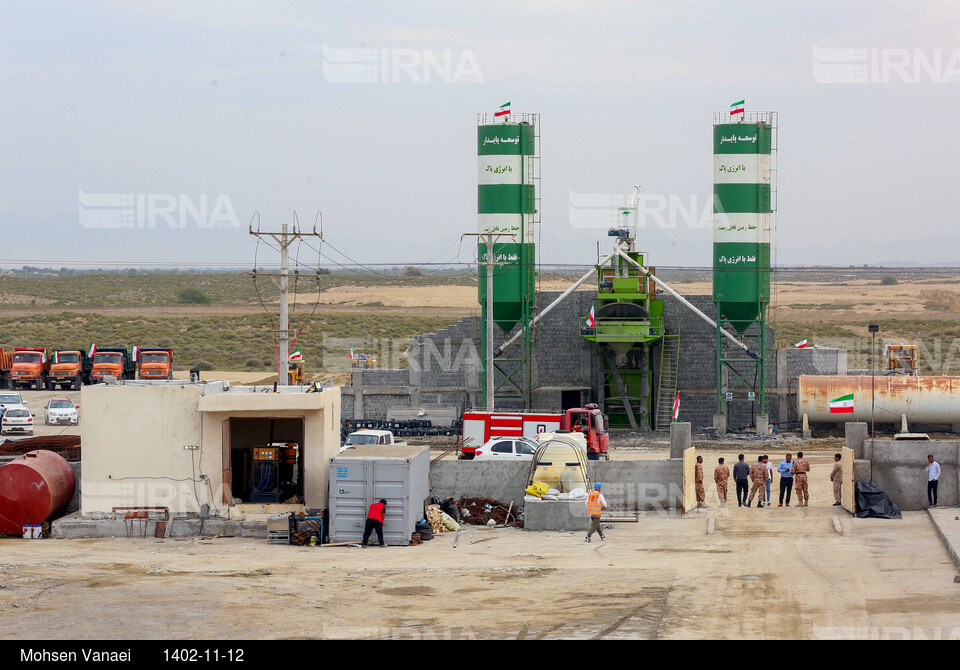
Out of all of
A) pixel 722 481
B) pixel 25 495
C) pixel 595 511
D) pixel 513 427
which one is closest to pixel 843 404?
pixel 513 427

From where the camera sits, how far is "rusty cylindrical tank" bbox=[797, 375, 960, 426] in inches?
1671

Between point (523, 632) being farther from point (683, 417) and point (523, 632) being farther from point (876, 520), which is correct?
point (683, 417)

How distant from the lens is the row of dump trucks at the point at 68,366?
186 ft

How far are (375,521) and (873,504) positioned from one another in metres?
10.7

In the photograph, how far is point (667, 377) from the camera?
45.0 m

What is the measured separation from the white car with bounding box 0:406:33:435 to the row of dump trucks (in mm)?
13268

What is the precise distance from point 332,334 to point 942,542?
81978 mm

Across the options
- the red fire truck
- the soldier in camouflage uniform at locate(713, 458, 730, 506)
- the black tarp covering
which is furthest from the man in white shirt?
the red fire truck

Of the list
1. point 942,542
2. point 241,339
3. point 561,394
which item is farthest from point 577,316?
point 241,339

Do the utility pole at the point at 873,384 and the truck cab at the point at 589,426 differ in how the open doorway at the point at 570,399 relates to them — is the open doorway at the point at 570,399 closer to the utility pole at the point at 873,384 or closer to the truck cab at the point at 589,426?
the truck cab at the point at 589,426

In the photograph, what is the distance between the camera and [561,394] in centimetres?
4506

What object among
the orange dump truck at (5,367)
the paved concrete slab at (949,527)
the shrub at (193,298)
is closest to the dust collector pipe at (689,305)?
the paved concrete slab at (949,527)

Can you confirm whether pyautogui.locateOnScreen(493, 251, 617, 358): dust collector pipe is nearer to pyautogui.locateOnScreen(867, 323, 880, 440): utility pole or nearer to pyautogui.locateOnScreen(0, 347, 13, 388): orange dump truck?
pyautogui.locateOnScreen(867, 323, 880, 440): utility pole
